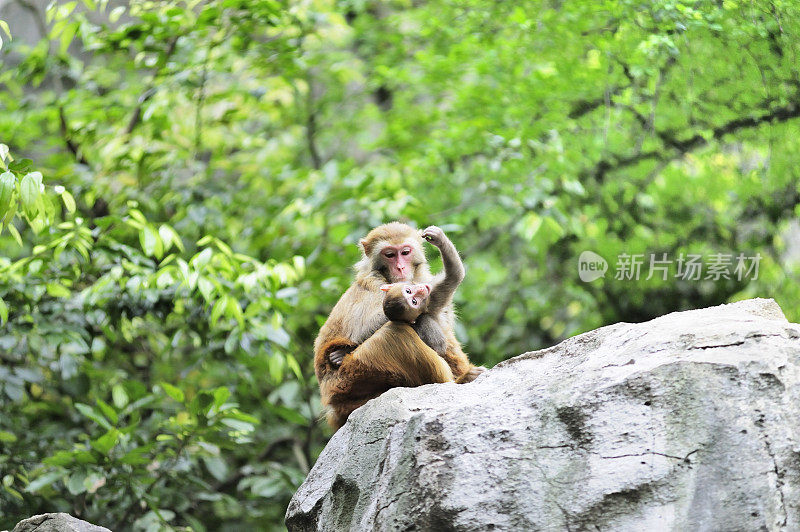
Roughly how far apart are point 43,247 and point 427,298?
99.2 inches

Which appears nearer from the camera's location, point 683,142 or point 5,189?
point 5,189

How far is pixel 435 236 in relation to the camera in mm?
4066

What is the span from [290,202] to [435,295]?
3721mm

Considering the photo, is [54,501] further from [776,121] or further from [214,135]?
[776,121]

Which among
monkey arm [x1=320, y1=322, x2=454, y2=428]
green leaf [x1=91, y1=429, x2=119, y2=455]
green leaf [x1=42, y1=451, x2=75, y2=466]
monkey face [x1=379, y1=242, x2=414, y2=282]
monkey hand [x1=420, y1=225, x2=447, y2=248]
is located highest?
monkey hand [x1=420, y1=225, x2=447, y2=248]

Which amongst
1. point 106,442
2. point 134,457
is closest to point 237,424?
point 134,457

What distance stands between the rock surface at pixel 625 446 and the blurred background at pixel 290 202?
209cm

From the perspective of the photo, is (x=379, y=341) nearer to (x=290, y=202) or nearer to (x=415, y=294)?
(x=415, y=294)

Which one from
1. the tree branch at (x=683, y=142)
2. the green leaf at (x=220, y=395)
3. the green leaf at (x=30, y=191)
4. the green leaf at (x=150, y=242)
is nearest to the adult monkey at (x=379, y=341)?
the green leaf at (x=220, y=395)

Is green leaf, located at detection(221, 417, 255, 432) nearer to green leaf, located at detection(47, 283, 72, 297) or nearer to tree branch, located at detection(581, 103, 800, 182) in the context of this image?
green leaf, located at detection(47, 283, 72, 297)

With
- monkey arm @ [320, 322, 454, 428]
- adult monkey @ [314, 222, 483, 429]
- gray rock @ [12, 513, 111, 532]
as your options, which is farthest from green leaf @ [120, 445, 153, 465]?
monkey arm @ [320, 322, 454, 428]

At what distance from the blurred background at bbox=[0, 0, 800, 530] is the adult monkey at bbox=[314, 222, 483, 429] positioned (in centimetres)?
87

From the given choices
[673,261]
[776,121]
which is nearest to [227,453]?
[673,261]

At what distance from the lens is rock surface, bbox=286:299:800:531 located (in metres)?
2.67
